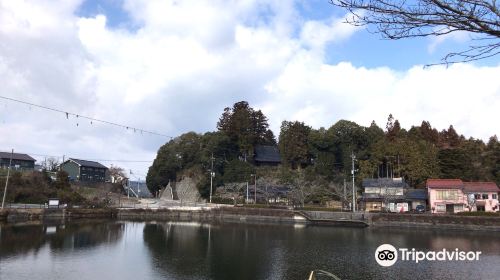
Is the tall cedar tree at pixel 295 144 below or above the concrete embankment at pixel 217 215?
above

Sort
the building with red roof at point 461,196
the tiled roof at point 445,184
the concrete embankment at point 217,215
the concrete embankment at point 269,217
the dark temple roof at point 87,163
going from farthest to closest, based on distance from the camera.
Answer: the dark temple roof at point 87,163, the concrete embankment at point 217,215, the tiled roof at point 445,184, the building with red roof at point 461,196, the concrete embankment at point 269,217

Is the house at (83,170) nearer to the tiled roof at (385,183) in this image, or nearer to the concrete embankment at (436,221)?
the tiled roof at (385,183)

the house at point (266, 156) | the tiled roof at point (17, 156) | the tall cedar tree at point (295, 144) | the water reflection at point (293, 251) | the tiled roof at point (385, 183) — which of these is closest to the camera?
the water reflection at point (293, 251)

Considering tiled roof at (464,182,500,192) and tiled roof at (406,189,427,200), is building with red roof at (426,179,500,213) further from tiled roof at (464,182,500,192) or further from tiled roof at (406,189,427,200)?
tiled roof at (406,189,427,200)

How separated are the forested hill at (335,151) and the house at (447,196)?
4107mm

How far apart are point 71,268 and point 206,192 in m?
36.8

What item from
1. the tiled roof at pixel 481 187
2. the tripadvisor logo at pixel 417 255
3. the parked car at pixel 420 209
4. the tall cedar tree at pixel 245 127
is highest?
the tall cedar tree at pixel 245 127

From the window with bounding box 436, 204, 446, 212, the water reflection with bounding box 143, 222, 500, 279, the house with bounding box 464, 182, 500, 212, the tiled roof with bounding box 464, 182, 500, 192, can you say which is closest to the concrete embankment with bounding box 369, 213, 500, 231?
the water reflection with bounding box 143, 222, 500, 279

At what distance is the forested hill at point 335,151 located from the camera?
47062mm

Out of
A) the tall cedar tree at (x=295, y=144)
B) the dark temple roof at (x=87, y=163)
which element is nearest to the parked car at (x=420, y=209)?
the tall cedar tree at (x=295, y=144)

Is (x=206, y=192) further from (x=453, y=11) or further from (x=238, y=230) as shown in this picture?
(x=453, y=11)

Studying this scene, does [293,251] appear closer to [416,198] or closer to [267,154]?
[416,198]

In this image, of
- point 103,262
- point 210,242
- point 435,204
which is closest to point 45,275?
point 103,262

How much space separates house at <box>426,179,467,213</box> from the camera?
42.5 m
